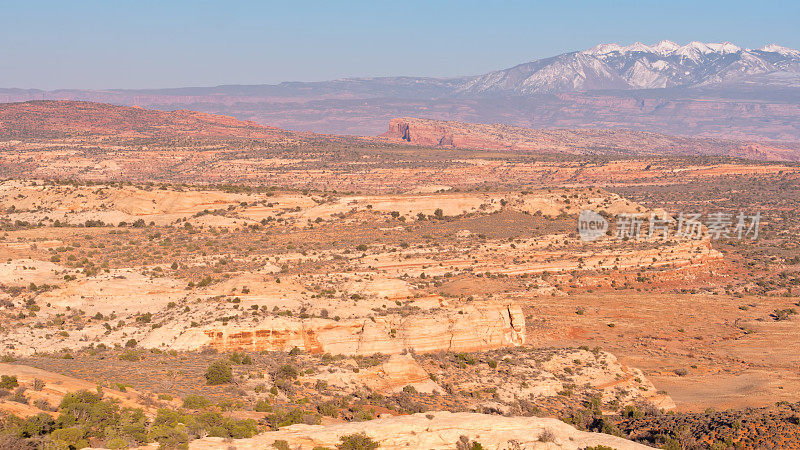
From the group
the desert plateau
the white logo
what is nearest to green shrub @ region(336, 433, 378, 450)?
the desert plateau

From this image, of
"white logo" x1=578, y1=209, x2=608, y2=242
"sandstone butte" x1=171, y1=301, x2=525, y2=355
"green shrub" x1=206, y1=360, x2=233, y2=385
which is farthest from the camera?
"white logo" x1=578, y1=209, x2=608, y2=242

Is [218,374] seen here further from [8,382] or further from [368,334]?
[8,382]

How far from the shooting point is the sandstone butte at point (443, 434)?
18797 millimetres

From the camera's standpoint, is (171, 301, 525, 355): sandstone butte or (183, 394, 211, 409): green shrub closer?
(183, 394, 211, 409): green shrub

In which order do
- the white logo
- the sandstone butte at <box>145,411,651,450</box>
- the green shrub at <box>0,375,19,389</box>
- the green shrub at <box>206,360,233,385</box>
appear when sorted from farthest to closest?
the white logo
the green shrub at <box>206,360,233,385</box>
the green shrub at <box>0,375,19,389</box>
the sandstone butte at <box>145,411,651,450</box>

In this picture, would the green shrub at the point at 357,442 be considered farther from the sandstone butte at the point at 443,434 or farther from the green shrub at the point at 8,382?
the green shrub at the point at 8,382

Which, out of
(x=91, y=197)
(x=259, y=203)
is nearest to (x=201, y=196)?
(x=259, y=203)

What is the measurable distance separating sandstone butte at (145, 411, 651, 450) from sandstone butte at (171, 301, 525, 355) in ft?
28.0

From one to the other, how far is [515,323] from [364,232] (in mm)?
24310

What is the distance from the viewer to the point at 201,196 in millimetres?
→ 59312

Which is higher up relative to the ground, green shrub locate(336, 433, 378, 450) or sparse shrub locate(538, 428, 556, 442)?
green shrub locate(336, 433, 378, 450)

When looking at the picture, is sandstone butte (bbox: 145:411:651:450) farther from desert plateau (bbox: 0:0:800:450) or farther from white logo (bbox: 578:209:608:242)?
white logo (bbox: 578:209:608:242)

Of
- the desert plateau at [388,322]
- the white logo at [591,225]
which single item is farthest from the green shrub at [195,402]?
the white logo at [591,225]

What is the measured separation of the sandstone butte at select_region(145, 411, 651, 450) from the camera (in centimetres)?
1880
